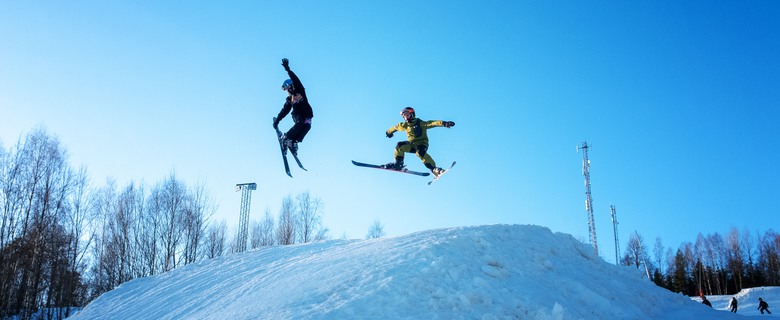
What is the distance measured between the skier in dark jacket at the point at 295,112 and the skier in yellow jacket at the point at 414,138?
11.5 ft

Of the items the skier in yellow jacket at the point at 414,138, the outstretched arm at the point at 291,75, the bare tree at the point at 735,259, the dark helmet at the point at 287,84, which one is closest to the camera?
the outstretched arm at the point at 291,75

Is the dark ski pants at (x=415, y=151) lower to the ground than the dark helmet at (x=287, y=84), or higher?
lower

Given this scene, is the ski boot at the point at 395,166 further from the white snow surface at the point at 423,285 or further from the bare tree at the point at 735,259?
the bare tree at the point at 735,259

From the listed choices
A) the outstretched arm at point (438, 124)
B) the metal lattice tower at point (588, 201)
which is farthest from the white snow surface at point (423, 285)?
the metal lattice tower at point (588, 201)

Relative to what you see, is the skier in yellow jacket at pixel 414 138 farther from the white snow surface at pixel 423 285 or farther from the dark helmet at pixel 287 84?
the dark helmet at pixel 287 84

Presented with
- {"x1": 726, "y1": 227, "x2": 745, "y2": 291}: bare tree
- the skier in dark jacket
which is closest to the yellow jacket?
the skier in dark jacket

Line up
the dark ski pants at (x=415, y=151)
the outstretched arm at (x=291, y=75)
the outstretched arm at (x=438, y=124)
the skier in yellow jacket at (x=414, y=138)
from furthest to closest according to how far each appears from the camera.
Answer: the dark ski pants at (x=415, y=151)
the skier in yellow jacket at (x=414, y=138)
the outstretched arm at (x=438, y=124)
the outstretched arm at (x=291, y=75)

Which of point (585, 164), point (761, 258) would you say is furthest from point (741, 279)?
point (585, 164)

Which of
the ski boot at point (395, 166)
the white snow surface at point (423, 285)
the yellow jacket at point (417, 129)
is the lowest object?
the white snow surface at point (423, 285)

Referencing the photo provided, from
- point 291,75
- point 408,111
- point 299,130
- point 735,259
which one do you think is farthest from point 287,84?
point 735,259

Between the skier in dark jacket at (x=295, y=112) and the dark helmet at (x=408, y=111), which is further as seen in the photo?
the dark helmet at (x=408, y=111)

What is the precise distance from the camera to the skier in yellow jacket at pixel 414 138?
13125mm

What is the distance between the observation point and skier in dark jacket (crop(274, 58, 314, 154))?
10152 mm

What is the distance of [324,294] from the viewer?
8.33 meters
